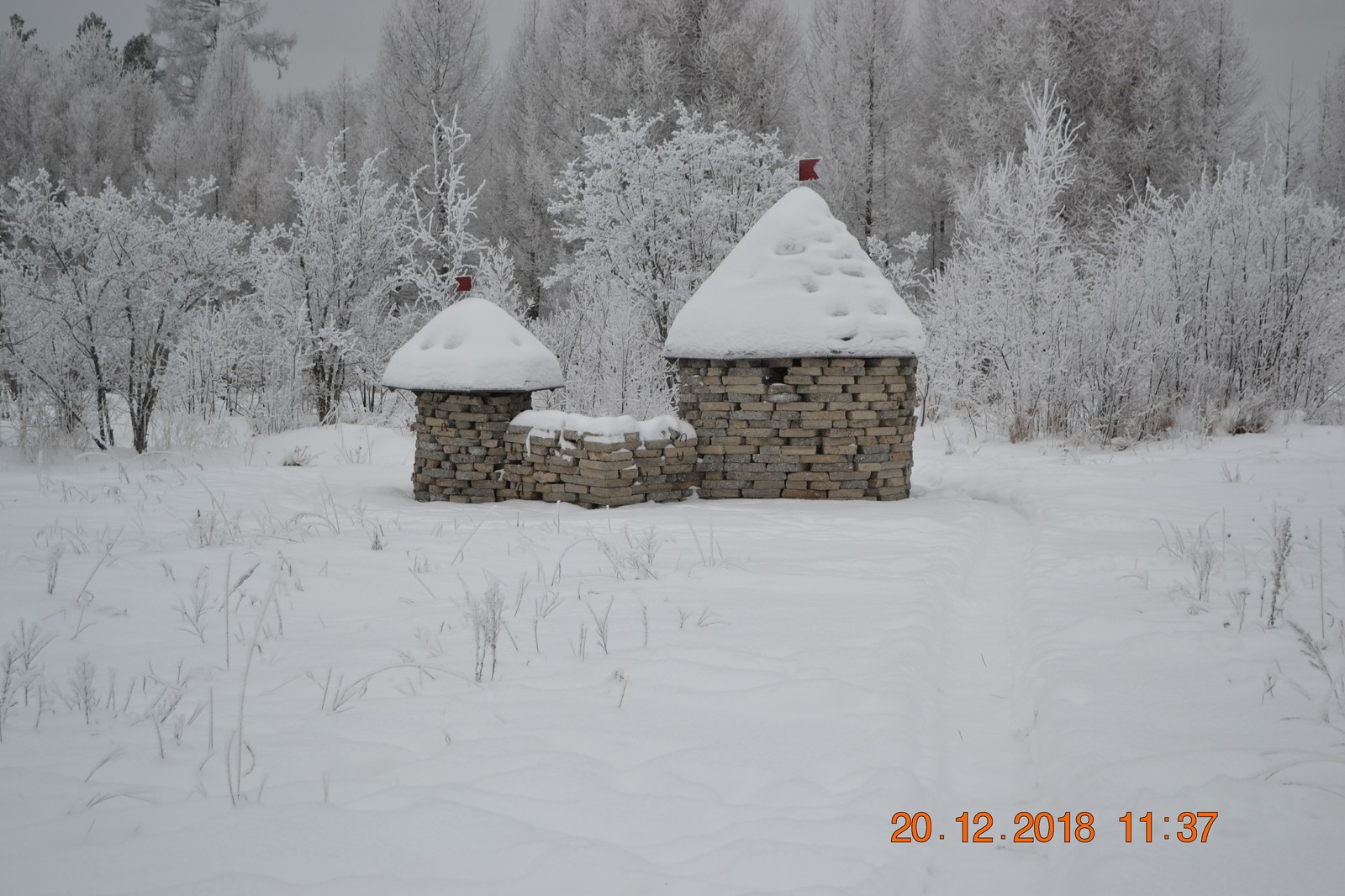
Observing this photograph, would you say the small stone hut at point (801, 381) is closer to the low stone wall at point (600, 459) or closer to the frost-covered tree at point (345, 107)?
the low stone wall at point (600, 459)

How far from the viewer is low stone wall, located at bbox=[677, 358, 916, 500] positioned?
25.3 ft

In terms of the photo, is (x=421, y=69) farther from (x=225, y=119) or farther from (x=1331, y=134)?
(x=1331, y=134)

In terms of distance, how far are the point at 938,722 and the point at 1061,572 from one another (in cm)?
222

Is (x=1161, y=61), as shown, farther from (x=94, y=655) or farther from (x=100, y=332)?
(x=94, y=655)

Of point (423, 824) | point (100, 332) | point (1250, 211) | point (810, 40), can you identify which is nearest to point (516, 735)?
point (423, 824)

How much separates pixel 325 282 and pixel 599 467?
31.4ft

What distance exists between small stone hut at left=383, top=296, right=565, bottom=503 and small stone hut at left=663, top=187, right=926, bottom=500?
161cm

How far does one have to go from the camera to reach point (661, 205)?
15.1 m

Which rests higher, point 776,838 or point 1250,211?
point 1250,211

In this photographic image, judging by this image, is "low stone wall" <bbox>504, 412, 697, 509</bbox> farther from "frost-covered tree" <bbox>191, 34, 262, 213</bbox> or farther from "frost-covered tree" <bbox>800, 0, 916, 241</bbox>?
"frost-covered tree" <bbox>191, 34, 262, 213</bbox>

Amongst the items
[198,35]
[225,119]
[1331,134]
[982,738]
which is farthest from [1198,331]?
[198,35]

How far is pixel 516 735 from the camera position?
281 centimetres

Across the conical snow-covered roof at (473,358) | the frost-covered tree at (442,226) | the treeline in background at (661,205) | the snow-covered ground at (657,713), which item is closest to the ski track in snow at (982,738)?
the snow-covered ground at (657,713)
